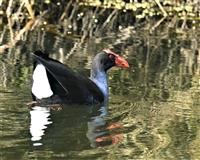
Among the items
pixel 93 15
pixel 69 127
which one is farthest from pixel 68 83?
pixel 93 15

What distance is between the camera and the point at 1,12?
17250mm

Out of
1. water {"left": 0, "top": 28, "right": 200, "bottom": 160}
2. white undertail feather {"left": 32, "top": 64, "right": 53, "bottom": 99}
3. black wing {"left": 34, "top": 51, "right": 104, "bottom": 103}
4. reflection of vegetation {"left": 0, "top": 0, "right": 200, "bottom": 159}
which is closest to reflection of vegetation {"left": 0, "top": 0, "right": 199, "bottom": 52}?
reflection of vegetation {"left": 0, "top": 0, "right": 200, "bottom": 159}

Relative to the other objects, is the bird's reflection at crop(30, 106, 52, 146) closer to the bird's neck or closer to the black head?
the bird's neck

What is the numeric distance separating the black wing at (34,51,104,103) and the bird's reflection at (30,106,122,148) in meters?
0.16

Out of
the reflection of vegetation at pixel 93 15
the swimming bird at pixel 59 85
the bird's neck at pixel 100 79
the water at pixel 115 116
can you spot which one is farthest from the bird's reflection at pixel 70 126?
the reflection of vegetation at pixel 93 15

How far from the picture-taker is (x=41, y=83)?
364 inches

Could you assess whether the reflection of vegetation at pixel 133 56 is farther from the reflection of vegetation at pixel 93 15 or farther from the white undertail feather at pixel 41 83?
the white undertail feather at pixel 41 83

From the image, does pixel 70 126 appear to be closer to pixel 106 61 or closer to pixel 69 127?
pixel 69 127

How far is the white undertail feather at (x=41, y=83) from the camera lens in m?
9.21

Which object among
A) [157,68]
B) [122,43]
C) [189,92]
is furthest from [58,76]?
[122,43]

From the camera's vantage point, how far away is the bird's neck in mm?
10117

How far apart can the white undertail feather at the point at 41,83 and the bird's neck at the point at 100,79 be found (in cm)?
100

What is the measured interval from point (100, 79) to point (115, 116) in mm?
1347

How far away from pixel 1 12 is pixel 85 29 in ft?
6.21
